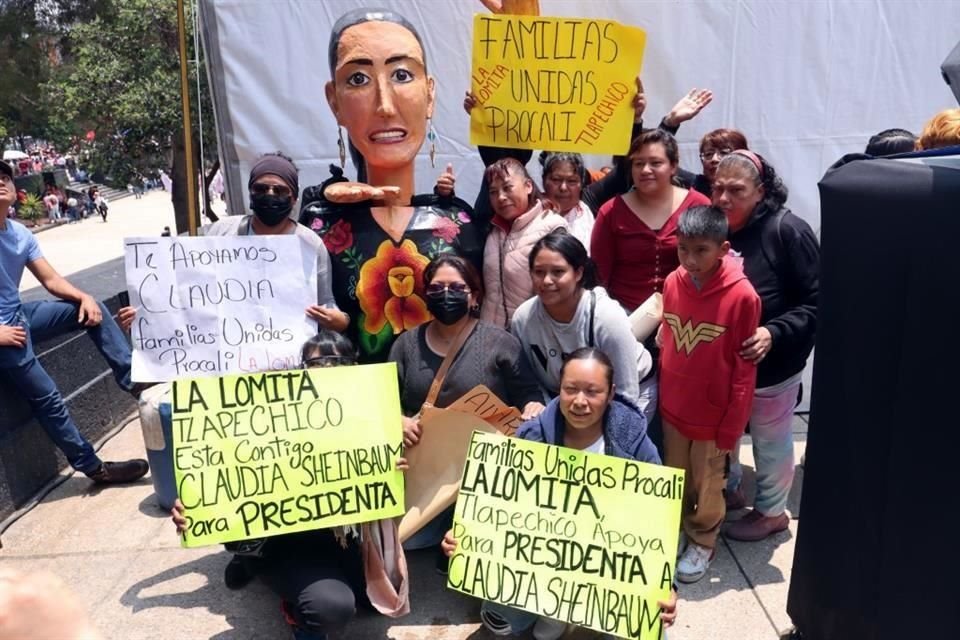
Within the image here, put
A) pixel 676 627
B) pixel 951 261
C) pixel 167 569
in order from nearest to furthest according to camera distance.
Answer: pixel 951 261 → pixel 676 627 → pixel 167 569

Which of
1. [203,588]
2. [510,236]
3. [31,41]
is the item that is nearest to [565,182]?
[510,236]

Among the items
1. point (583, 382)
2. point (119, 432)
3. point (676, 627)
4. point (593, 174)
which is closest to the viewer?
point (583, 382)

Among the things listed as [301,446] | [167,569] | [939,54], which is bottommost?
[167,569]

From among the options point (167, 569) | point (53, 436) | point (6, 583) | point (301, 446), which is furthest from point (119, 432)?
point (6, 583)

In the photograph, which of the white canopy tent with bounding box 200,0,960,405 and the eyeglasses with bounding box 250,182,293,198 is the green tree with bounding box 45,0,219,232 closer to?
the white canopy tent with bounding box 200,0,960,405

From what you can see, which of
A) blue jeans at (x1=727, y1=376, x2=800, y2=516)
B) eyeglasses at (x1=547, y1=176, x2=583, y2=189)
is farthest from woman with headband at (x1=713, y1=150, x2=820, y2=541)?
eyeglasses at (x1=547, y1=176, x2=583, y2=189)

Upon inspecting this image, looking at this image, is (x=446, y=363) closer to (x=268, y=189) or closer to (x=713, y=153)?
(x=268, y=189)

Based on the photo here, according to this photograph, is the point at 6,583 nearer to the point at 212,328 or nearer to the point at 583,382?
the point at 583,382

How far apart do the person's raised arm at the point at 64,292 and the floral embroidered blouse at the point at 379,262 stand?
61.8 inches

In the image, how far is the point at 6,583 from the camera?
1.14m

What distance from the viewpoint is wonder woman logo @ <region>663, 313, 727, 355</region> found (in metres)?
2.87

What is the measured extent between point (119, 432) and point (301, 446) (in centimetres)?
287

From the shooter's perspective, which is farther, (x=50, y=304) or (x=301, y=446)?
(x=50, y=304)

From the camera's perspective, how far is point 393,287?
3.30m
